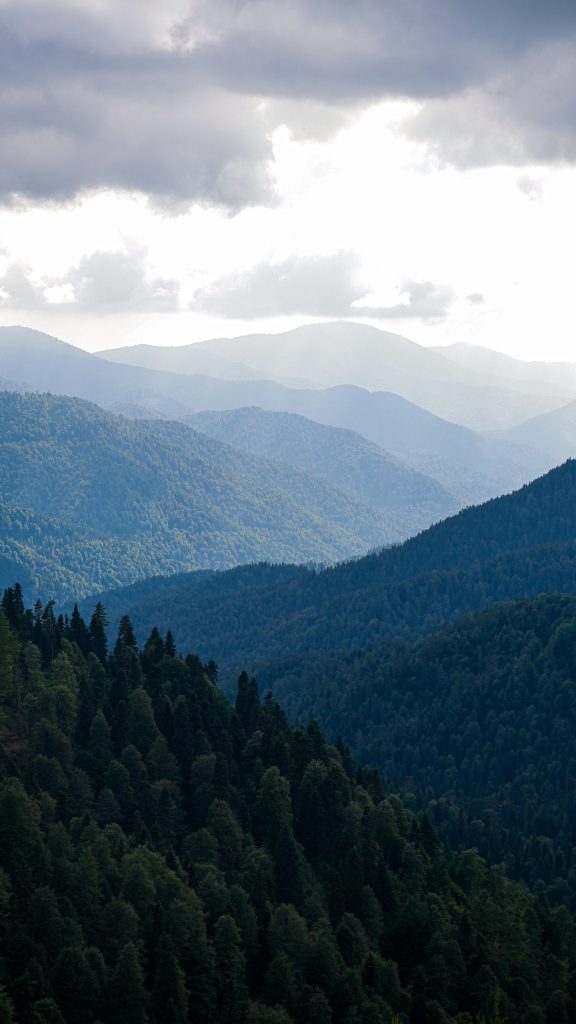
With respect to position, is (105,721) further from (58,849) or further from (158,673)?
(58,849)

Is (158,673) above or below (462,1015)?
above

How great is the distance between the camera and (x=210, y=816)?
415 ft

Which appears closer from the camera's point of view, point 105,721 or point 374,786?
point 105,721

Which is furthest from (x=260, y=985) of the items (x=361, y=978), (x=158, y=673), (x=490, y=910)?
(x=158, y=673)

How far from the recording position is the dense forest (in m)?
93.6

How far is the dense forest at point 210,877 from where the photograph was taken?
307 feet

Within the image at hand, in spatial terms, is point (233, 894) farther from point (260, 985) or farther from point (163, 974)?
point (163, 974)

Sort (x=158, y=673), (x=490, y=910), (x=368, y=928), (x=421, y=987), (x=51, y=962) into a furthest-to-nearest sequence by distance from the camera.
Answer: (x=158, y=673) < (x=490, y=910) < (x=368, y=928) < (x=421, y=987) < (x=51, y=962)

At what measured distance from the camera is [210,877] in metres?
110

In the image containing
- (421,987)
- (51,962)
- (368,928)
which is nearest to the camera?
(51,962)

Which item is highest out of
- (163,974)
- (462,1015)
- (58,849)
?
(58,849)

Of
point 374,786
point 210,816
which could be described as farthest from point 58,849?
point 374,786

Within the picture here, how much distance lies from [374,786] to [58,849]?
65.5m

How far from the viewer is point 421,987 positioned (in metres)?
110
